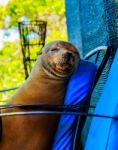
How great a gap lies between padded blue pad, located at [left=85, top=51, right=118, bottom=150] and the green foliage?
6.38m

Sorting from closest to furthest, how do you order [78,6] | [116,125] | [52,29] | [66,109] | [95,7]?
[116,125] → [66,109] → [95,7] → [78,6] → [52,29]

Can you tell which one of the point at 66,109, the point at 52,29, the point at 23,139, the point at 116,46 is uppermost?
the point at 116,46

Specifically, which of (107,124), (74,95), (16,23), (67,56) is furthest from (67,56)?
(16,23)

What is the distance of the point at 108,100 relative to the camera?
1708mm

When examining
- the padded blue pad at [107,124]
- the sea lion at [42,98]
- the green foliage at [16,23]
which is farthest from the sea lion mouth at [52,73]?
the green foliage at [16,23]

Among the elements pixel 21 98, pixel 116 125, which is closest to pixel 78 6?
pixel 21 98

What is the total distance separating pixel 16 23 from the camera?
8.27 meters

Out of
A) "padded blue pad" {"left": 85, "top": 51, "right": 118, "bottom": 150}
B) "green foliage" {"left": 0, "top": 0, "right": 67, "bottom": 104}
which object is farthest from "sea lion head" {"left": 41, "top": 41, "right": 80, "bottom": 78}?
"green foliage" {"left": 0, "top": 0, "right": 67, "bottom": 104}

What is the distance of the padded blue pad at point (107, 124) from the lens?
1601 millimetres

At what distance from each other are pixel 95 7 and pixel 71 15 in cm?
96

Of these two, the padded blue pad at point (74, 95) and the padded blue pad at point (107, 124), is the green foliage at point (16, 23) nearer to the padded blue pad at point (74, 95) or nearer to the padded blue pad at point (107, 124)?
the padded blue pad at point (74, 95)

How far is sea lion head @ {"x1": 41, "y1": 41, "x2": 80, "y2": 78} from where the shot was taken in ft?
6.07

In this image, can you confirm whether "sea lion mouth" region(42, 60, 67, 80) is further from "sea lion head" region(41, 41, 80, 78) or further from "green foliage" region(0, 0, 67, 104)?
"green foliage" region(0, 0, 67, 104)

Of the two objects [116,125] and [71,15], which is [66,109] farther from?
[71,15]
